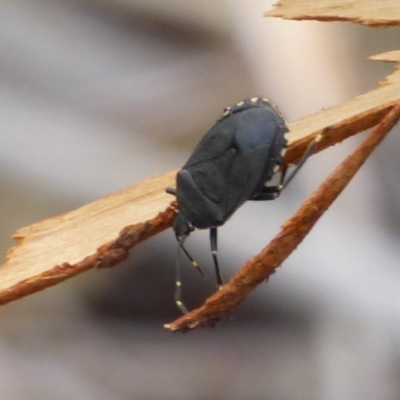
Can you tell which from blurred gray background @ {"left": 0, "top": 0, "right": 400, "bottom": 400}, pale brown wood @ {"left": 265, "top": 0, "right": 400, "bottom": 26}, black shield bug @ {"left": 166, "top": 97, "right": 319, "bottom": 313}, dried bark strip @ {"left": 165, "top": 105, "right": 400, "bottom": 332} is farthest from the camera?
blurred gray background @ {"left": 0, "top": 0, "right": 400, "bottom": 400}

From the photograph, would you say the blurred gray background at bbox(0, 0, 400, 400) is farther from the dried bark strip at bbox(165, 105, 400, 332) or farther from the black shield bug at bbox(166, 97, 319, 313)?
the dried bark strip at bbox(165, 105, 400, 332)

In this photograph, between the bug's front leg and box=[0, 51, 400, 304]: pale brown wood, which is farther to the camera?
the bug's front leg

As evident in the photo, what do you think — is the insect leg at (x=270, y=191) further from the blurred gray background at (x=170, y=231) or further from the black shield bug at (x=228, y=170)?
the blurred gray background at (x=170, y=231)

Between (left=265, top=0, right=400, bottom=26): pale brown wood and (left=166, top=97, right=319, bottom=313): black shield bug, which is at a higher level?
(left=265, top=0, right=400, bottom=26): pale brown wood

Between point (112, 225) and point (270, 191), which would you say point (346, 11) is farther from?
point (112, 225)

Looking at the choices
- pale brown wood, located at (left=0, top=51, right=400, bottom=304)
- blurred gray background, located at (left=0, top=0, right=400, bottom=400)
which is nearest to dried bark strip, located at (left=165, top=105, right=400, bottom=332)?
pale brown wood, located at (left=0, top=51, right=400, bottom=304)

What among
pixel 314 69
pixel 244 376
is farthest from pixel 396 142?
pixel 244 376

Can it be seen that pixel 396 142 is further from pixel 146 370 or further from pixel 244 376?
pixel 146 370
